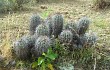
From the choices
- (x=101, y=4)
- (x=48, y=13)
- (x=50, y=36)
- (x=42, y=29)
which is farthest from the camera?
(x=101, y=4)

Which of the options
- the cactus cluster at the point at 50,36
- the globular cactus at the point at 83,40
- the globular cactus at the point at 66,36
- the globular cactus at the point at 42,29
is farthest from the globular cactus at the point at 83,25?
the globular cactus at the point at 42,29

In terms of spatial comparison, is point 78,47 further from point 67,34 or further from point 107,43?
point 107,43

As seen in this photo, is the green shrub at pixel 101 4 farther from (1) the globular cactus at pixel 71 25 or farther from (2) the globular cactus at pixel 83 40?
(2) the globular cactus at pixel 83 40

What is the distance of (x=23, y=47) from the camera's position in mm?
3889

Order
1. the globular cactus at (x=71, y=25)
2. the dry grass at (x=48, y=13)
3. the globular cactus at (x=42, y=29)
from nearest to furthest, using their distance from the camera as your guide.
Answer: the globular cactus at (x=42, y=29) < the globular cactus at (x=71, y=25) < the dry grass at (x=48, y=13)

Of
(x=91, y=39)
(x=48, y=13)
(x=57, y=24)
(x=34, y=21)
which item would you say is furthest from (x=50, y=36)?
(x=48, y=13)

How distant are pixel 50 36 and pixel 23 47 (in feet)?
1.63

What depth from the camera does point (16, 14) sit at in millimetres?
6434

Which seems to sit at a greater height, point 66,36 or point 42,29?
point 42,29

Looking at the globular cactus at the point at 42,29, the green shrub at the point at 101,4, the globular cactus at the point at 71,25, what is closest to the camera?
the globular cactus at the point at 42,29

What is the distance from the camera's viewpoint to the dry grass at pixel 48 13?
445 centimetres

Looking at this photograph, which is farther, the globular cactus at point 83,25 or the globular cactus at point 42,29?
the globular cactus at point 83,25

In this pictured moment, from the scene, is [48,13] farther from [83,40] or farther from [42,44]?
[42,44]

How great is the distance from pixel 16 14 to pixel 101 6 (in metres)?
2.10
